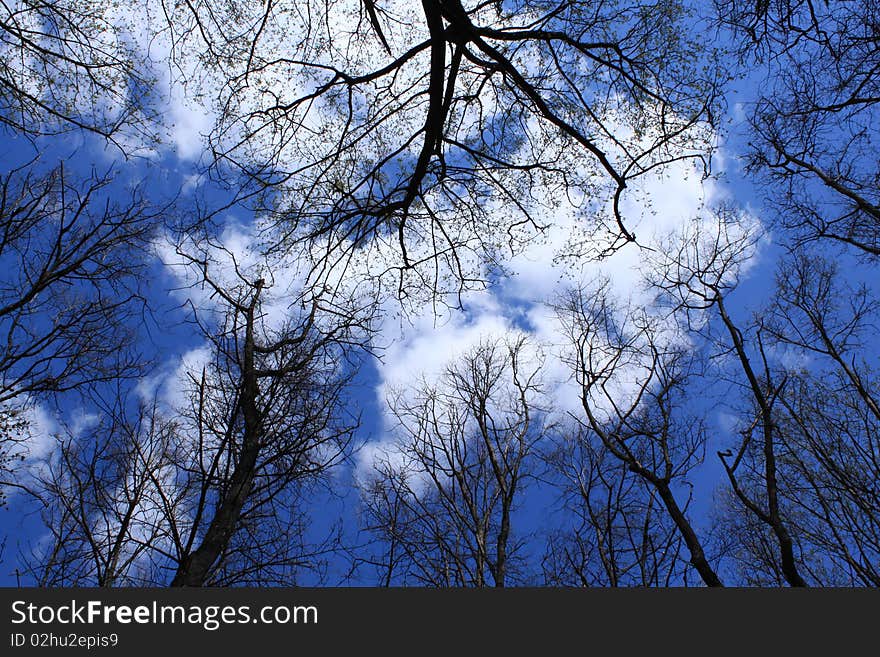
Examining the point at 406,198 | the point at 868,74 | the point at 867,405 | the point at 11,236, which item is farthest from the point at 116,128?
the point at 867,405

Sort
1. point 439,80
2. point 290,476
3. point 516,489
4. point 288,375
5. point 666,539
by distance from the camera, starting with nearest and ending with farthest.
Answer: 1. point 439,80
2. point 290,476
3. point 288,375
4. point 666,539
5. point 516,489

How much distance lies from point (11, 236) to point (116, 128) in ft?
7.86

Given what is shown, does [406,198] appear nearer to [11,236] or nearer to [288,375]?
[288,375]

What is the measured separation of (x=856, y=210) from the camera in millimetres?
7508

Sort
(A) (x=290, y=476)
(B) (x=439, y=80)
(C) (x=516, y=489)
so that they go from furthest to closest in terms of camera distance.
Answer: (C) (x=516, y=489), (A) (x=290, y=476), (B) (x=439, y=80)

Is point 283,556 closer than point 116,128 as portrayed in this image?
No

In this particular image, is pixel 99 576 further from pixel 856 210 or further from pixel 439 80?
pixel 856 210

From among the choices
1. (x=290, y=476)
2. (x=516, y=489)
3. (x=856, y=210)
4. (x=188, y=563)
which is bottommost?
(x=188, y=563)

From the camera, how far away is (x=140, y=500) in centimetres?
695

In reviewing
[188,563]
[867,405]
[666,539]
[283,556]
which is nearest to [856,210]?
[867,405]

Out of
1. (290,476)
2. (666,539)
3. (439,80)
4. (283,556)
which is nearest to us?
(439,80)

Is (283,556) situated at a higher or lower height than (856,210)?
lower

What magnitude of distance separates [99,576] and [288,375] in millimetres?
3248

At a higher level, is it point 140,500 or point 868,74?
point 868,74
